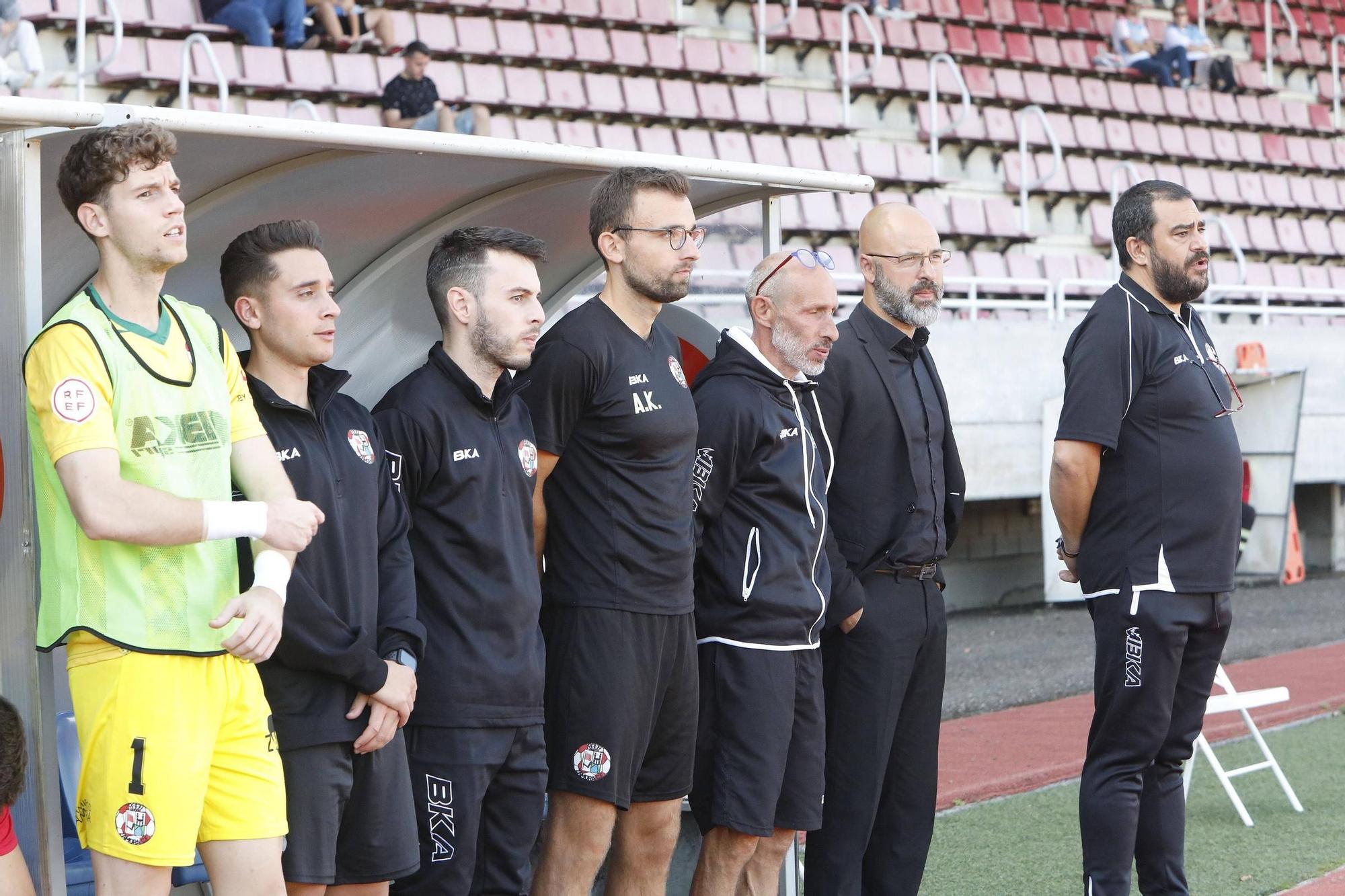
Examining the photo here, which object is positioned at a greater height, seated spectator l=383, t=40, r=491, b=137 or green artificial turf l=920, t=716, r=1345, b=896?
seated spectator l=383, t=40, r=491, b=137

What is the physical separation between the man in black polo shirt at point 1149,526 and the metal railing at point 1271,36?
627 inches

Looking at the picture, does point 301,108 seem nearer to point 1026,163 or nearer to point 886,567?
point 886,567

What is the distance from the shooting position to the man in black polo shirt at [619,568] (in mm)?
3783

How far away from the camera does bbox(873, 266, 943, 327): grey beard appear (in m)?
4.59

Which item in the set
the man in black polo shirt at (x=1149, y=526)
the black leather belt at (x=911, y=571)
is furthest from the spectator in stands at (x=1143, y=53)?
the black leather belt at (x=911, y=571)

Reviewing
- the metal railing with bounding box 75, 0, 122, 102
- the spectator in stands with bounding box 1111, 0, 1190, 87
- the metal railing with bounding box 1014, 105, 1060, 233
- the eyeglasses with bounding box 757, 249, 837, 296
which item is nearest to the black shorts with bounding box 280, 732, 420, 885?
the eyeglasses with bounding box 757, 249, 837, 296

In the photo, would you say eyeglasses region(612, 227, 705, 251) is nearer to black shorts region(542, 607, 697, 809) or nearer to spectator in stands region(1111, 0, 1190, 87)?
black shorts region(542, 607, 697, 809)

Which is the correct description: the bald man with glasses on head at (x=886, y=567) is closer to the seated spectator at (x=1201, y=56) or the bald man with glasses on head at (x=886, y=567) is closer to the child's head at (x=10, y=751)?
the child's head at (x=10, y=751)

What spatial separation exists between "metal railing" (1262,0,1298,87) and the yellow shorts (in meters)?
18.6

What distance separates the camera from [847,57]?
1503 centimetres

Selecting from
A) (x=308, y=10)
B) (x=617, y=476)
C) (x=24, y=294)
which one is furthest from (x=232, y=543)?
(x=308, y=10)

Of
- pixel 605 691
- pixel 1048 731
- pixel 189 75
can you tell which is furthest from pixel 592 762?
pixel 189 75

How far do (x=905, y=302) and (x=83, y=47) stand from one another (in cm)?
779

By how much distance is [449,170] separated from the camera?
407 cm
